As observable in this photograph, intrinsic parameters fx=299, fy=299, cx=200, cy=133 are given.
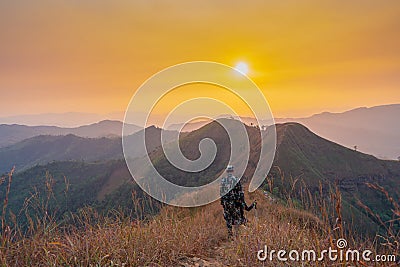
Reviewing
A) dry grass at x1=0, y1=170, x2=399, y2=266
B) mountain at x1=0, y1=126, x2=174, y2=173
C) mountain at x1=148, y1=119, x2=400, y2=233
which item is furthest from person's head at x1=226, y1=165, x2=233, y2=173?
mountain at x1=0, y1=126, x2=174, y2=173

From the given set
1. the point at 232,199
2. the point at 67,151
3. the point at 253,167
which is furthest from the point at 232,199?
the point at 67,151

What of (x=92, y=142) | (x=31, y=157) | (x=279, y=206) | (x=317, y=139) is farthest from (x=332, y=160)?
(x=31, y=157)

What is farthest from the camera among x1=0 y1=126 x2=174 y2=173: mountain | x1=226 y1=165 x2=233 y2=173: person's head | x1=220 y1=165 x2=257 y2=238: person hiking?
x1=0 y1=126 x2=174 y2=173: mountain

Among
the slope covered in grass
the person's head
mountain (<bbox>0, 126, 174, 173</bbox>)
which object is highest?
the person's head

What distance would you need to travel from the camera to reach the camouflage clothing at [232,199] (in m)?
5.50

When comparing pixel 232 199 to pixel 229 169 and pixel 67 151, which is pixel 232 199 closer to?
pixel 229 169

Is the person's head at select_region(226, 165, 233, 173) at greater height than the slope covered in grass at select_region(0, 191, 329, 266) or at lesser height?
greater

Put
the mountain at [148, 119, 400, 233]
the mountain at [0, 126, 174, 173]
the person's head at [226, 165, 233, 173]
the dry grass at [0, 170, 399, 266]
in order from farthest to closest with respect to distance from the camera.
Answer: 1. the mountain at [0, 126, 174, 173]
2. the mountain at [148, 119, 400, 233]
3. the person's head at [226, 165, 233, 173]
4. the dry grass at [0, 170, 399, 266]

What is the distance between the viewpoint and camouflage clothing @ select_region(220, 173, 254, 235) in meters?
5.50

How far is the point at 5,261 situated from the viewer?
2959 mm

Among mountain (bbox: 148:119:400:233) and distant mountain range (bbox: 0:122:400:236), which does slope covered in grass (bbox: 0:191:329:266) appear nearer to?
distant mountain range (bbox: 0:122:400:236)

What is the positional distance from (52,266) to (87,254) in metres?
0.33

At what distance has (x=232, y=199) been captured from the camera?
5.64 m

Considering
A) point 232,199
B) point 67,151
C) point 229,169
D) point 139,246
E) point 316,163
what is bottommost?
point 67,151
